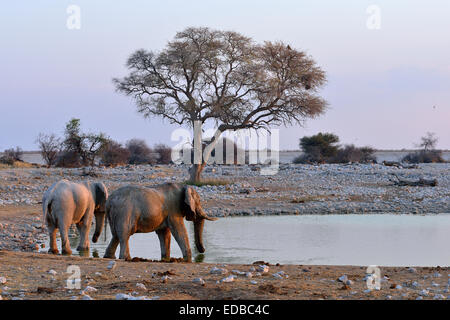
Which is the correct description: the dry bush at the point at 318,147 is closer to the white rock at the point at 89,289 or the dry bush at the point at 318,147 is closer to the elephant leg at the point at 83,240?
the elephant leg at the point at 83,240

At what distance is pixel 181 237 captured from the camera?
11133 millimetres

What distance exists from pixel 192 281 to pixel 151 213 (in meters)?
3.10

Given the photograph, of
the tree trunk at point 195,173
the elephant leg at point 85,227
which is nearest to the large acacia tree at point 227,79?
the tree trunk at point 195,173

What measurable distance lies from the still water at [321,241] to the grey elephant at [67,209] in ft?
2.67

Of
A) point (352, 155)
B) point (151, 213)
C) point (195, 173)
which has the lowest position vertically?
point (151, 213)

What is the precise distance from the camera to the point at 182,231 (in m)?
11.2

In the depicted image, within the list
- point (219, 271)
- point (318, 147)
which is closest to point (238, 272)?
point (219, 271)

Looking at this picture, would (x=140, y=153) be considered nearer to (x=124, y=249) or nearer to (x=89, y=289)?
(x=124, y=249)

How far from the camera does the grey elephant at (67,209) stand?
445 inches

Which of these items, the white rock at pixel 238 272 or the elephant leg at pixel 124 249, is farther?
the elephant leg at pixel 124 249

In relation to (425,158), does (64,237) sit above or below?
below

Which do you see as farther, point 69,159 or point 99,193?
point 69,159

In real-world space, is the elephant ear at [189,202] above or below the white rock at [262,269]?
above
